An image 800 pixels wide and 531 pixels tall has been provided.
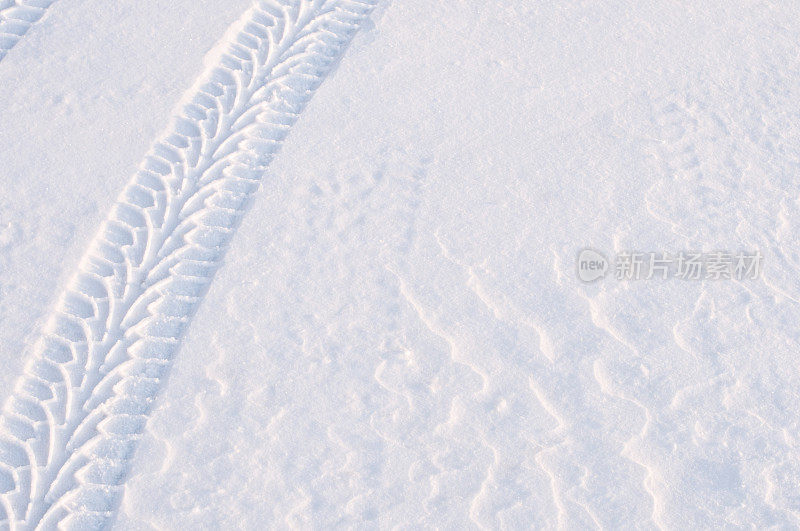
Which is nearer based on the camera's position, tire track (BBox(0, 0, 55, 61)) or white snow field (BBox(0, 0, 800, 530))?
white snow field (BBox(0, 0, 800, 530))

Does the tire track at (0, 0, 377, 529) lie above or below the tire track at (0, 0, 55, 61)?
below

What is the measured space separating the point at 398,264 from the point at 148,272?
2.64ft

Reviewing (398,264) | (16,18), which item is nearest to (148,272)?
(398,264)

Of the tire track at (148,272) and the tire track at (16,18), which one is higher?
the tire track at (16,18)

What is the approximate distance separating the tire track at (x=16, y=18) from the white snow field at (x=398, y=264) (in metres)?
0.01

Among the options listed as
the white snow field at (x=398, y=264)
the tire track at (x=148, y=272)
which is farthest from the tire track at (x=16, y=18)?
the tire track at (x=148, y=272)

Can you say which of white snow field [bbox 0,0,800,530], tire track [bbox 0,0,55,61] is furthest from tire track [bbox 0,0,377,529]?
tire track [bbox 0,0,55,61]

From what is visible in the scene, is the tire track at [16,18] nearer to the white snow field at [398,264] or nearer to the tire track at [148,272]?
the white snow field at [398,264]

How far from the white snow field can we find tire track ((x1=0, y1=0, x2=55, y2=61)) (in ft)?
0.05

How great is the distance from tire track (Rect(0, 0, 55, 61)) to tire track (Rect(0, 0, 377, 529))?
811mm

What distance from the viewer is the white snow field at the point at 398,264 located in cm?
212

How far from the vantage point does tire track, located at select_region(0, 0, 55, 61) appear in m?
3.13

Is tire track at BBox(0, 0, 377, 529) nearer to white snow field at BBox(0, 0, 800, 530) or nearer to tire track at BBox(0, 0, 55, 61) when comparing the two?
white snow field at BBox(0, 0, 800, 530)

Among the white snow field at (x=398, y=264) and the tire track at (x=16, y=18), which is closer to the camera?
the white snow field at (x=398, y=264)
